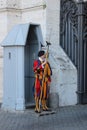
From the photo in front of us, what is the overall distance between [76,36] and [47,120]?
3.69 m

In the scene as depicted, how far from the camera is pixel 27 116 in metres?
11.0

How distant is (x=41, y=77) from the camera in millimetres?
11344

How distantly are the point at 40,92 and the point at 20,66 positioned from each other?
932 mm

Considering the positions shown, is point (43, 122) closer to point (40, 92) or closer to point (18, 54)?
point (40, 92)

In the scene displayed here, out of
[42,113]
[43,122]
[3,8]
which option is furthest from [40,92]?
[3,8]

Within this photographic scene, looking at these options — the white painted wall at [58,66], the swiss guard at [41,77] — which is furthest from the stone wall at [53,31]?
the swiss guard at [41,77]

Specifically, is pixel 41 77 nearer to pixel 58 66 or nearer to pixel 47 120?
pixel 58 66

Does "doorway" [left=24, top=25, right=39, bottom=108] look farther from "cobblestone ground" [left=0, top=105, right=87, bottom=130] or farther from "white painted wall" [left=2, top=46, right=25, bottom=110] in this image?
"cobblestone ground" [left=0, top=105, right=87, bottom=130]

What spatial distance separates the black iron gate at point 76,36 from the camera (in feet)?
42.3

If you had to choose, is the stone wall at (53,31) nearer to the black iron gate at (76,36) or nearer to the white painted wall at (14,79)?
the black iron gate at (76,36)

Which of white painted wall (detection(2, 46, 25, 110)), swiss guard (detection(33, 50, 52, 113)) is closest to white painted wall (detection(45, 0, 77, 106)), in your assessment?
swiss guard (detection(33, 50, 52, 113))

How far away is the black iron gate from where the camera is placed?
12.9 m

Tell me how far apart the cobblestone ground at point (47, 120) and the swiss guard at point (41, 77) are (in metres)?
0.45

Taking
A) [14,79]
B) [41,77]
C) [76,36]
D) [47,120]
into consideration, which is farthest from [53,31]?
[47,120]
